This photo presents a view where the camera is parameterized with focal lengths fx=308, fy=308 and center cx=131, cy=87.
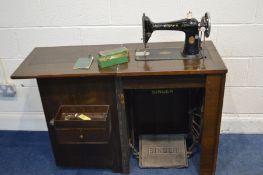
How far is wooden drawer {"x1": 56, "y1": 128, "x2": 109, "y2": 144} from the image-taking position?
1668 millimetres

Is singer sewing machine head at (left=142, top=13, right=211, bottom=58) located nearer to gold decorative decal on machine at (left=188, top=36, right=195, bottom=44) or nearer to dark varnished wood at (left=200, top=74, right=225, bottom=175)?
gold decorative decal on machine at (left=188, top=36, right=195, bottom=44)

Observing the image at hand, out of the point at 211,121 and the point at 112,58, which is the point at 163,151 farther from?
the point at 112,58

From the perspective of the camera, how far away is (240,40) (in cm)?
201

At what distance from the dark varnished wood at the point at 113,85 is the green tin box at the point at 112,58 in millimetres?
29

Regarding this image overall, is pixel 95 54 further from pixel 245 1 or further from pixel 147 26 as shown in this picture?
pixel 245 1

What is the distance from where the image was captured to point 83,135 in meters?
1.68

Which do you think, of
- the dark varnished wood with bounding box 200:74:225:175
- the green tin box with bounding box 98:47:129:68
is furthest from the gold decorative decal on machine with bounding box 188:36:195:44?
the green tin box with bounding box 98:47:129:68

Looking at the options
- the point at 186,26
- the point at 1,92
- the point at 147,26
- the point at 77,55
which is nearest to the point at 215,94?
the point at 186,26

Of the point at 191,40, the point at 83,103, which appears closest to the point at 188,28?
the point at 191,40

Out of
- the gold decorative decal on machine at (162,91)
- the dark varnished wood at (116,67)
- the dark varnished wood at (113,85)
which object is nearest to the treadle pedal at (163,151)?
the dark varnished wood at (113,85)

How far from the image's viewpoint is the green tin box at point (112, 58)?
1622 mm

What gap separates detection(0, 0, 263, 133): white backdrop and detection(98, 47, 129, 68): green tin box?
1.37ft

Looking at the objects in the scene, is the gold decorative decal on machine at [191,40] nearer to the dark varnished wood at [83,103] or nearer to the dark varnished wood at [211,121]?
the dark varnished wood at [211,121]

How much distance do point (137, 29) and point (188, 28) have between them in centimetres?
47
